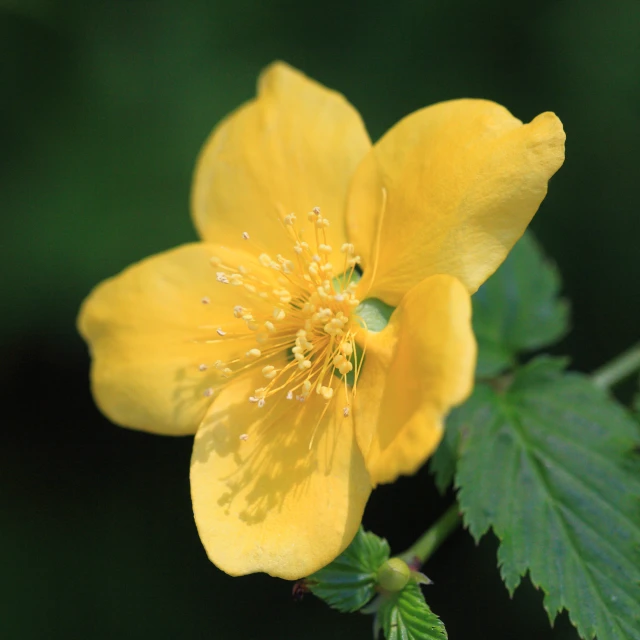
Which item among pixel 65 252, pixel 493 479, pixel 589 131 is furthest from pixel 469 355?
pixel 65 252

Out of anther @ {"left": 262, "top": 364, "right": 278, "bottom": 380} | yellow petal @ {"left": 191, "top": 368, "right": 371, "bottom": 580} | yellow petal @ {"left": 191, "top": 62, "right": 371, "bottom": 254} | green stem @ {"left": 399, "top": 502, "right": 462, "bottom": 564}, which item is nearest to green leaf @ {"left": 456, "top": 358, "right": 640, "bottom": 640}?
green stem @ {"left": 399, "top": 502, "right": 462, "bottom": 564}

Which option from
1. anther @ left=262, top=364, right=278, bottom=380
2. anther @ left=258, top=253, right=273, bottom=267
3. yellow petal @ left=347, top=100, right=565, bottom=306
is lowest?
anther @ left=262, top=364, right=278, bottom=380

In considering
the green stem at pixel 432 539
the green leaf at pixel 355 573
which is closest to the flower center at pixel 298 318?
the green leaf at pixel 355 573

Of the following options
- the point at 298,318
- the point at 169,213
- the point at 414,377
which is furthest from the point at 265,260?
the point at 169,213

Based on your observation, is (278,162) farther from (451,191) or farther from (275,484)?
(275,484)

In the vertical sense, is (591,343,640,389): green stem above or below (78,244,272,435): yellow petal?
below

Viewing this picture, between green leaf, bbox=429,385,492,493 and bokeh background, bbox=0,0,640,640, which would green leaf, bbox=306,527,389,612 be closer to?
green leaf, bbox=429,385,492,493

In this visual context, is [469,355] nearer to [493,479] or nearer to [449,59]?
[493,479]

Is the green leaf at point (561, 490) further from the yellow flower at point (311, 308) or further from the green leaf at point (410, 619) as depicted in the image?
the yellow flower at point (311, 308)
